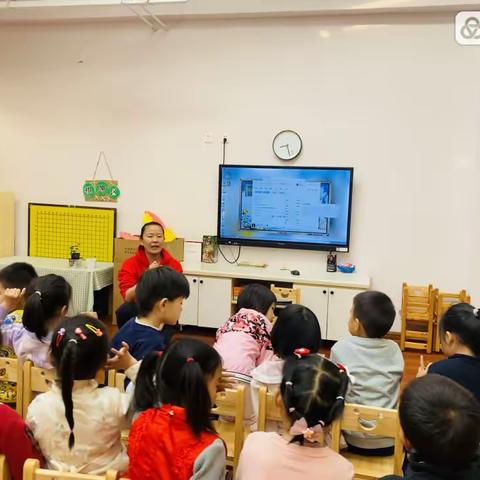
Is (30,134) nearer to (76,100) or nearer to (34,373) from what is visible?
(76,100)

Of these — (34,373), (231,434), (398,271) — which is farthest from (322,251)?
(34,373)

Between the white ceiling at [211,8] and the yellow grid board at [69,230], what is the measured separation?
2.01m

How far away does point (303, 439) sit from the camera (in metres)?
1.35

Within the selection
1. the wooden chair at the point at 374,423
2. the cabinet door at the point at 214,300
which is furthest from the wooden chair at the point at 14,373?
the cabinet door at the point at 214,300

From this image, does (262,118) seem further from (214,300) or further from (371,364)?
(371,364)

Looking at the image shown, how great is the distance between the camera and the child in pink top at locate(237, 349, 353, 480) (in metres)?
1.33

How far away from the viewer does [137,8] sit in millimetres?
4953

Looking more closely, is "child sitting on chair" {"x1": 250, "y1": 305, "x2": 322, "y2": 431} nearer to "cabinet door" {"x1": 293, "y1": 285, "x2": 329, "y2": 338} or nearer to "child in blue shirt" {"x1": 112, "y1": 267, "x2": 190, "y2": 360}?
"child in blue shirt" {"x1": 112, "y1": 267, "x2": 190, "y2": 360}

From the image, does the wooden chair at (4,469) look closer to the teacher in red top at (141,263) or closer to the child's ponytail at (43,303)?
the child's ponytail at (43,303)

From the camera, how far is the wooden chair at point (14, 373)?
1.76 meters

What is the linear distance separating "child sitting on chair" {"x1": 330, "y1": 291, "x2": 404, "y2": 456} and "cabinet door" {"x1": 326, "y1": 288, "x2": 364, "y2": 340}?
224cm

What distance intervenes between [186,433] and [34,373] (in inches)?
27.2

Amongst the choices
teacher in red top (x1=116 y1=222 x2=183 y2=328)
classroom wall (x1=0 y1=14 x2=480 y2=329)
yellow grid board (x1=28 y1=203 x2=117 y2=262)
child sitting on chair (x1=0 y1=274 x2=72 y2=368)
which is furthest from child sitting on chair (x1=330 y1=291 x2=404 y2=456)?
yellow grid board (x1=28 y1=203 x2=117 y2=262)

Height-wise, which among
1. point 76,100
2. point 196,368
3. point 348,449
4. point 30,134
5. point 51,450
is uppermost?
point 76,100
